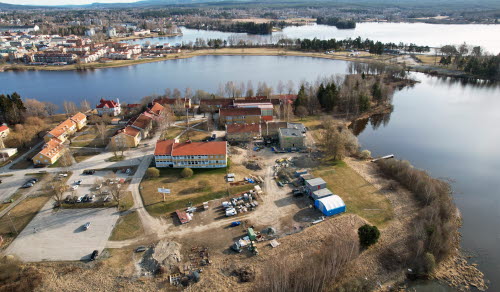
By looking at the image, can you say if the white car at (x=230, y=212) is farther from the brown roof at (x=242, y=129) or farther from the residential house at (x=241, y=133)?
the brown roof at (x=242, y=129)

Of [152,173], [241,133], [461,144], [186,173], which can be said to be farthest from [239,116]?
[461,144]

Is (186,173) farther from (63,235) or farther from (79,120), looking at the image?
(79,120)

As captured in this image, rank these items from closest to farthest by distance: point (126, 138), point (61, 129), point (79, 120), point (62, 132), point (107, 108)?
1. point (126, 138)
2. point (62, 132)
3. point (61, 129)
4. point (79, 120)
5. point (107, 108)

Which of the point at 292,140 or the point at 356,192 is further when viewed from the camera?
the point at 292,140

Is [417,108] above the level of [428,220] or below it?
above

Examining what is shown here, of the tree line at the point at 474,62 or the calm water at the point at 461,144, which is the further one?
the tree line at the point at 474,62

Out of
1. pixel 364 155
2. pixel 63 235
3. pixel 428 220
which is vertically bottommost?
pixel 63 235

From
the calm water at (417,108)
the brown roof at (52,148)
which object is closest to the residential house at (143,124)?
the brown roof at (52,148)
